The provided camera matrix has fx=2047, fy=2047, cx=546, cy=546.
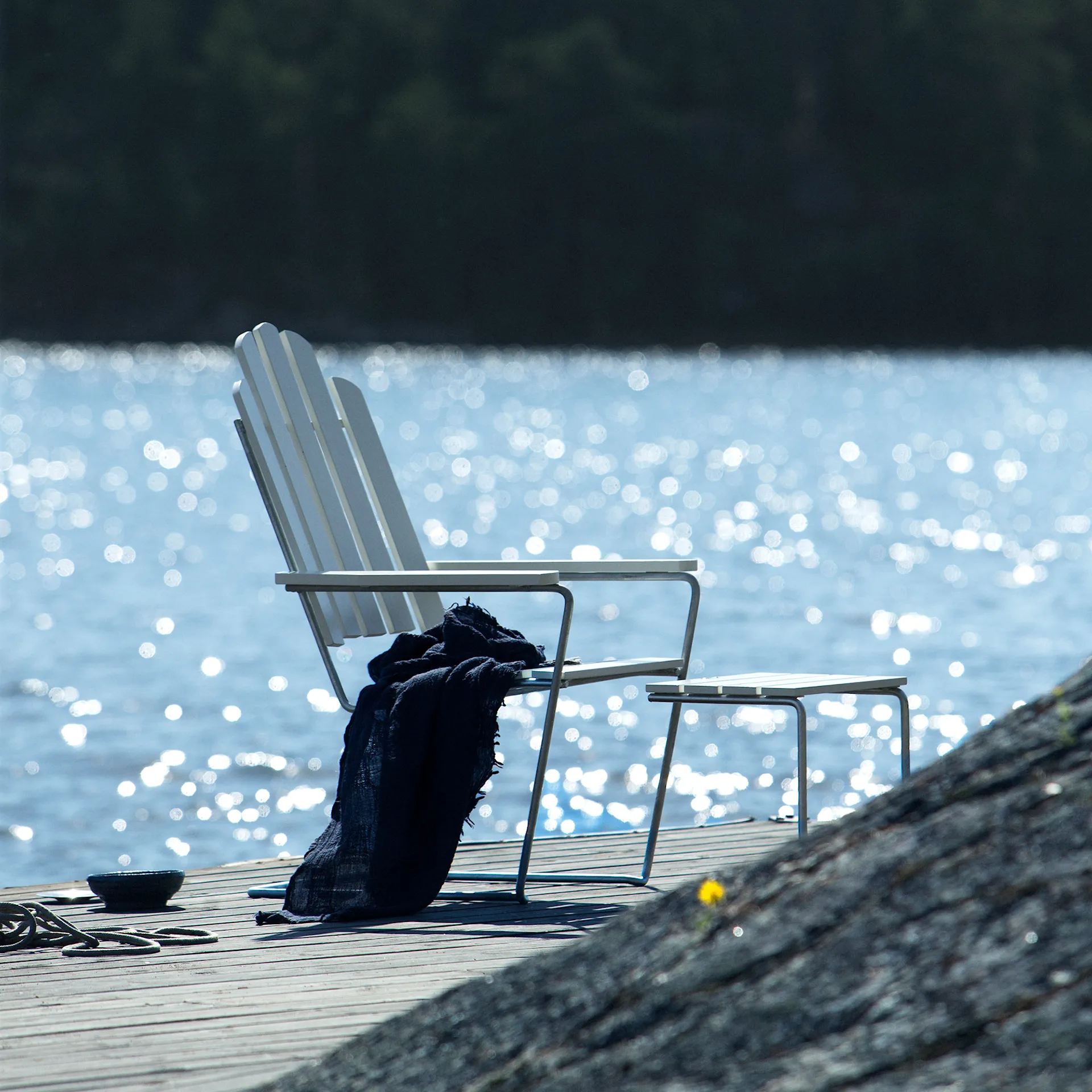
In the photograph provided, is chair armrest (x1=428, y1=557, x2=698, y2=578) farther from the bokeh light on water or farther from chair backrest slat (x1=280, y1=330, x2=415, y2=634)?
the bokeh light on water

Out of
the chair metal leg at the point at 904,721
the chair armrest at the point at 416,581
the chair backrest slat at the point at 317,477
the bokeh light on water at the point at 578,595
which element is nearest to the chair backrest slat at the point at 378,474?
the chair backrest slat at the point at 317,477

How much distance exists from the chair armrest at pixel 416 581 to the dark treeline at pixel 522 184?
57881 mm

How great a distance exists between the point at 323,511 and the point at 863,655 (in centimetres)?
1009

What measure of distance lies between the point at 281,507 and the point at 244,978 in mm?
1265

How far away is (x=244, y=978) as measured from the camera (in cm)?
325

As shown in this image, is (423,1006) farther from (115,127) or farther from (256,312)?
(115,127)

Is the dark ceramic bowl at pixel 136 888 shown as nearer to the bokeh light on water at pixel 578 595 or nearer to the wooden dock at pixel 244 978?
the wooden dock at pixel 244 978

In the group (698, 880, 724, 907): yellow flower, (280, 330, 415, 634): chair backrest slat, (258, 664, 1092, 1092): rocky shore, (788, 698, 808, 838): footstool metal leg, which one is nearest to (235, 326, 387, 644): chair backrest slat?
(280, 330, 415, 634): chair backrest slat

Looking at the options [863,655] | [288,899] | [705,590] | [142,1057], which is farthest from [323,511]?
[705,590]

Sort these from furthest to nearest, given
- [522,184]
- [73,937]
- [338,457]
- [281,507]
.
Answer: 1. [522,184]
2. [338,457]
3. [281,507]
4. [73,937]

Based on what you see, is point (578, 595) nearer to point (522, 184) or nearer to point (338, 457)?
point (338, 457)

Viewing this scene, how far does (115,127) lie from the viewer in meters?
63.1

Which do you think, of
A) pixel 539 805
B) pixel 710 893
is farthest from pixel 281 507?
pixel 710 893

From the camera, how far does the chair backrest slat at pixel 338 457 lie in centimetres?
453
